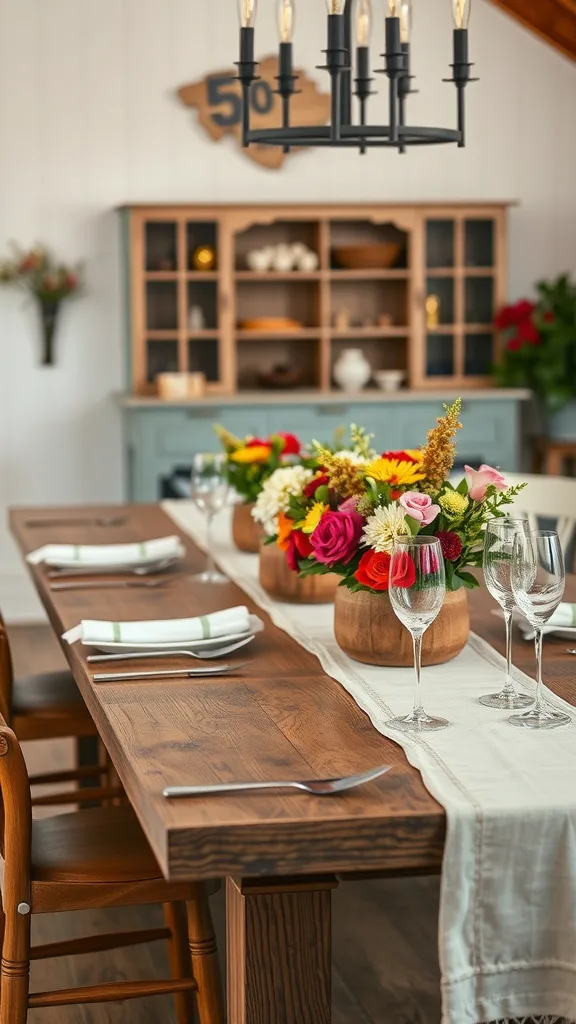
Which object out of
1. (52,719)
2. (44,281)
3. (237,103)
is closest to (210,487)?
(52,719)

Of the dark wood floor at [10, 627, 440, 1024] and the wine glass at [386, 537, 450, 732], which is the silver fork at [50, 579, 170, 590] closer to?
the dark wood floor at [10, 627, 440, 1024]

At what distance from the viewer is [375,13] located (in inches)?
245

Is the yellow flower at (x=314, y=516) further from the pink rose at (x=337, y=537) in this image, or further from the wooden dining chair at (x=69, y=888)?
the wooden dining chair at (x=69, y=888)

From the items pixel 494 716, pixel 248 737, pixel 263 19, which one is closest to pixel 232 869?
pixel 248 737

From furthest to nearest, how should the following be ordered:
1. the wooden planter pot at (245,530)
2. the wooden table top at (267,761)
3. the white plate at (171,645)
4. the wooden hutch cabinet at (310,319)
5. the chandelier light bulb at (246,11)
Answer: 1. the wooden hutch cabinet at (310,319)
2. the wooden planter pot at (245,530)
3. the chandelier light bulb at (246,11)
4. the white plate at (171,645)
5. the wooden table top at (267,761)

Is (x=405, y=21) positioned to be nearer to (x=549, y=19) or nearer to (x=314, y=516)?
(x=314, y=516)

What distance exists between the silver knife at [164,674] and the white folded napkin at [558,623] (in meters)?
0.49

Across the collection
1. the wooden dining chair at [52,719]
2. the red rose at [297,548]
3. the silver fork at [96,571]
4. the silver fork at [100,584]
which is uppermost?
the red rose at [297,548]

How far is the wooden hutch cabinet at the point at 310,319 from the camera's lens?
5703 mm

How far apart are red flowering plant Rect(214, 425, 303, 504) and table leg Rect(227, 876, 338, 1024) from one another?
139cm

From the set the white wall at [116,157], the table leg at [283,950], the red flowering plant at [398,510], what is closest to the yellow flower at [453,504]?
the red flowering plant at [398,510]

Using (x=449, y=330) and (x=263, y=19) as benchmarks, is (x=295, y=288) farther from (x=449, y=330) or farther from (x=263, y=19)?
(x=263, y=19)

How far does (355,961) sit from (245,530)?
944mm

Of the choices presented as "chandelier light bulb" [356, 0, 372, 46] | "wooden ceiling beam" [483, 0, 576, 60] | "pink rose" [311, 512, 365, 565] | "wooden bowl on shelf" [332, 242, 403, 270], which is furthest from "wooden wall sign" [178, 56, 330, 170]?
"pink rose" [311, 512, 365, 565]
